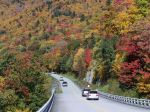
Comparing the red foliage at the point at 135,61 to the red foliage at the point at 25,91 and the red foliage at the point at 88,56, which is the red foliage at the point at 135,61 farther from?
the red foliage at the point at 88,56

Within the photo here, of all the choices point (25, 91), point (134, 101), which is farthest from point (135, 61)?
point (25, 91)

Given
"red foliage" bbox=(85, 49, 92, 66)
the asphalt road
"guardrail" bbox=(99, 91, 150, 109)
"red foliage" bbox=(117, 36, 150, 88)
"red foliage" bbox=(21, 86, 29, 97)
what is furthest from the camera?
"red foliage" bbox=(85, 49, 92, 66)

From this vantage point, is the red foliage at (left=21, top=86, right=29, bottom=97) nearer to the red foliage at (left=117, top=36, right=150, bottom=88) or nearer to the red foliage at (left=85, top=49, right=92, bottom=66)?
the red foliage at (left=117, top=36, right=150, bottom=88)

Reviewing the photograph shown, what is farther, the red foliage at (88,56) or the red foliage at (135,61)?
the red foliage at (88,56)

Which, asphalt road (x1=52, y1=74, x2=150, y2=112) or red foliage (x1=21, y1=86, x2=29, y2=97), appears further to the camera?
red foliage (x1=21, y1=86, x2=29, y2=97)

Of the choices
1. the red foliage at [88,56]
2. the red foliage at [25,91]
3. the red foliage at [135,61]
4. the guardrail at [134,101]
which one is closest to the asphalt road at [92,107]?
the guardrail at [134,101]

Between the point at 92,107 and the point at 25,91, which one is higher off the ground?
the point at 25,91

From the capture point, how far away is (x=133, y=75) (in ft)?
205

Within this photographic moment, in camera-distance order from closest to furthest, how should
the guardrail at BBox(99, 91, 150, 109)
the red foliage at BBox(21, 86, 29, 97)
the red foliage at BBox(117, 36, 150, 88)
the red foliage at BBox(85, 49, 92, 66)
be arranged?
the guardrail at BBox(99, 91, 150, 109) → the red foliage at BBox(21, 86, 29, 97) → the red foliage at BBox(117, 36, 150, 88) → the red foliage at BBox(85, 49, 92, 66)

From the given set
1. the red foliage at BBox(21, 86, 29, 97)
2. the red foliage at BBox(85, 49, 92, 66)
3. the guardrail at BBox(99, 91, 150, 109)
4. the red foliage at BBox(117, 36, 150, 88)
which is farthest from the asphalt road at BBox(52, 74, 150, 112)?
the red foliage at BBox(85, 49, 92, 66)

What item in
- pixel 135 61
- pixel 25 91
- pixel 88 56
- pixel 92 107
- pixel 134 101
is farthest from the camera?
pixel 88 56

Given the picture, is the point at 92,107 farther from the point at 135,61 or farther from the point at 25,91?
the point at 135,61

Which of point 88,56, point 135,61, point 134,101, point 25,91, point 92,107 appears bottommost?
point 134,101

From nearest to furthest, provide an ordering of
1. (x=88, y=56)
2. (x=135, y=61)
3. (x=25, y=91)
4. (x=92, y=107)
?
(x=92, y=107) < (x=25, y=91) < (x=135, y=61) < (x=88, y=56)
